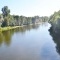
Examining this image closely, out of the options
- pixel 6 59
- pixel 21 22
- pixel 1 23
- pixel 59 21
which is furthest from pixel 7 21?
pixel 6 59

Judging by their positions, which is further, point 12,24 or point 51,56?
point 12,24

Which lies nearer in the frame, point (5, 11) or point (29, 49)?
point (29, 49)

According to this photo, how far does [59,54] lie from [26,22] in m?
109

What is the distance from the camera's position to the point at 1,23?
270 ft

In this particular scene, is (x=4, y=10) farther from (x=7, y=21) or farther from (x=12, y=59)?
(x=12, y=59)

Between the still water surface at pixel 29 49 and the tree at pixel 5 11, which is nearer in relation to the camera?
the still water surface at pixel 29 49

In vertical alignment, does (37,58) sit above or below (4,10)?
below

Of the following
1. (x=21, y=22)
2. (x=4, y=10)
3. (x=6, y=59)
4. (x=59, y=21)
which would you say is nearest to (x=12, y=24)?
(x=4, y=10)

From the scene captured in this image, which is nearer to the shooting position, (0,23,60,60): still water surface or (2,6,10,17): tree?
(0,23,60,60): still water surface

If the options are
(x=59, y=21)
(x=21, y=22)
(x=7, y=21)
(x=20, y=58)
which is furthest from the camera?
(x=21, y=22)

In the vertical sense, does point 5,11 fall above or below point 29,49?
above

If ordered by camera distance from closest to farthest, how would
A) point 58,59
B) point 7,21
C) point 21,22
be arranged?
1. point 58,59
2. point 7,21
3. point 21,22

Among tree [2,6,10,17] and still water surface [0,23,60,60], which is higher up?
tree [2,6,10,17]

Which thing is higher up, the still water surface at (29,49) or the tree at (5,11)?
the tree at (5,11)
